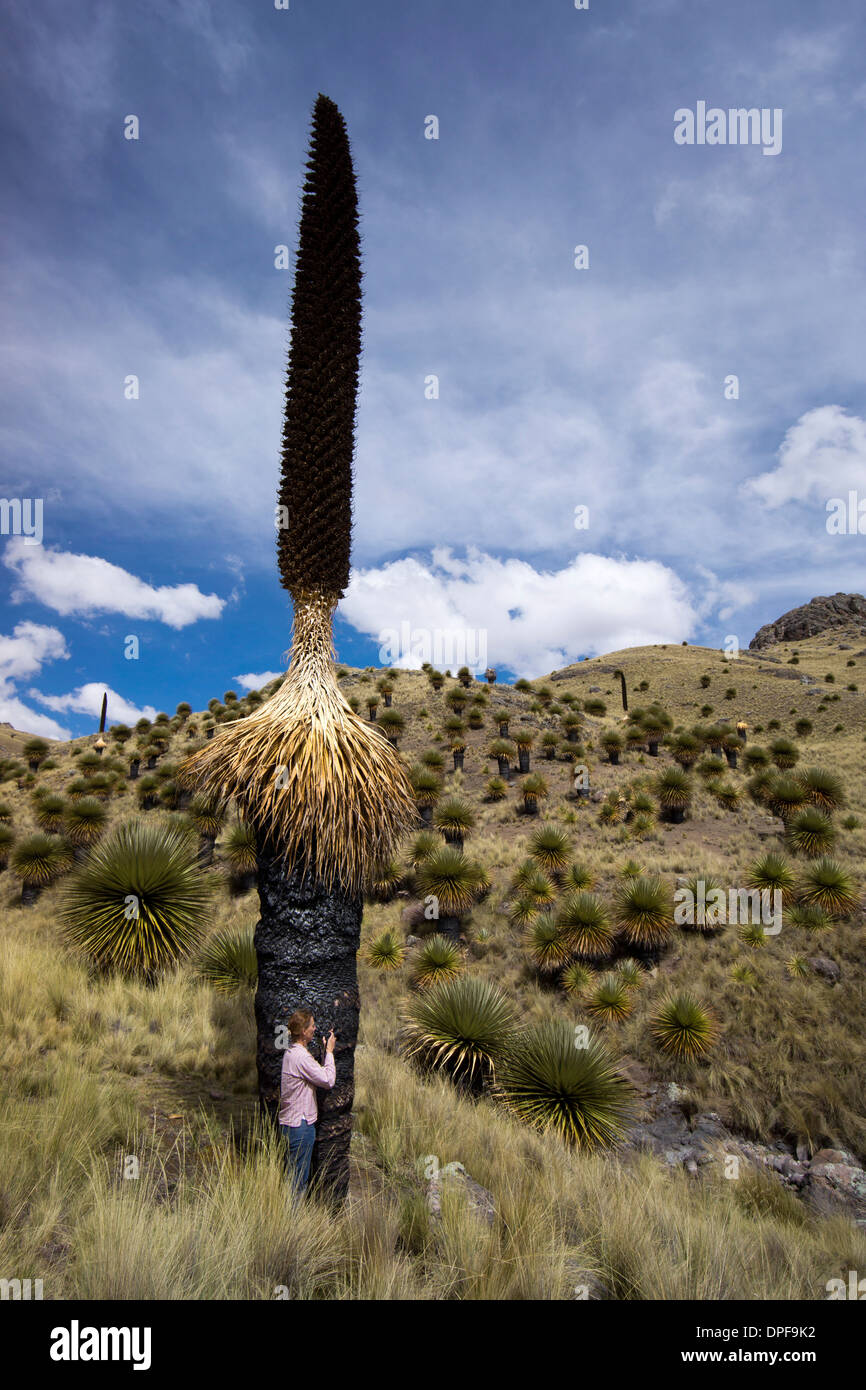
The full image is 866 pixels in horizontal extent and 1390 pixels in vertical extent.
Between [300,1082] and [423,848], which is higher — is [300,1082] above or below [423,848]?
below

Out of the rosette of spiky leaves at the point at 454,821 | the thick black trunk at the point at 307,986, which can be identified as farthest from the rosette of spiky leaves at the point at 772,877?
the thick black trunk at the point at 307,986

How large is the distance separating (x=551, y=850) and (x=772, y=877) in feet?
21.7

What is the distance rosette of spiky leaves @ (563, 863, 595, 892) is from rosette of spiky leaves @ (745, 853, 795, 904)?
4.48 metres

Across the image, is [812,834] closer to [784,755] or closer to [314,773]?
[784,755]

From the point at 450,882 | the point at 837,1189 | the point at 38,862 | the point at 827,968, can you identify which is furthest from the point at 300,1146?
the point at 38,862

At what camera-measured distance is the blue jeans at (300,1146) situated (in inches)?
175

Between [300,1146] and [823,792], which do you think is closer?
[300,1146]

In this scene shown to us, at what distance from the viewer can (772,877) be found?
650 inches

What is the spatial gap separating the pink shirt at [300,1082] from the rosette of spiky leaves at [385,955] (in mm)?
12776

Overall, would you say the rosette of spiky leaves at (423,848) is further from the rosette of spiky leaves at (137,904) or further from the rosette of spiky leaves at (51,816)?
the rosette of spiky leaves at (51,816)

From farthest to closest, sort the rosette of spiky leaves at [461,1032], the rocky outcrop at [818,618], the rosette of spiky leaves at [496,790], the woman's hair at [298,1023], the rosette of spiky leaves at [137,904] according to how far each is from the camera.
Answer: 1. the rocky outcrop at [818,618]
2. the rosette of spiky leaves at [496,790]
3. the rosette of spiky leaves at [461,1032]
4. the rosette of spiky leaves at [137,904]
5. the woman's hair at [298,1023]

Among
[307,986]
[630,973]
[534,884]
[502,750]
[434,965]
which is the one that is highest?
[502,750]
